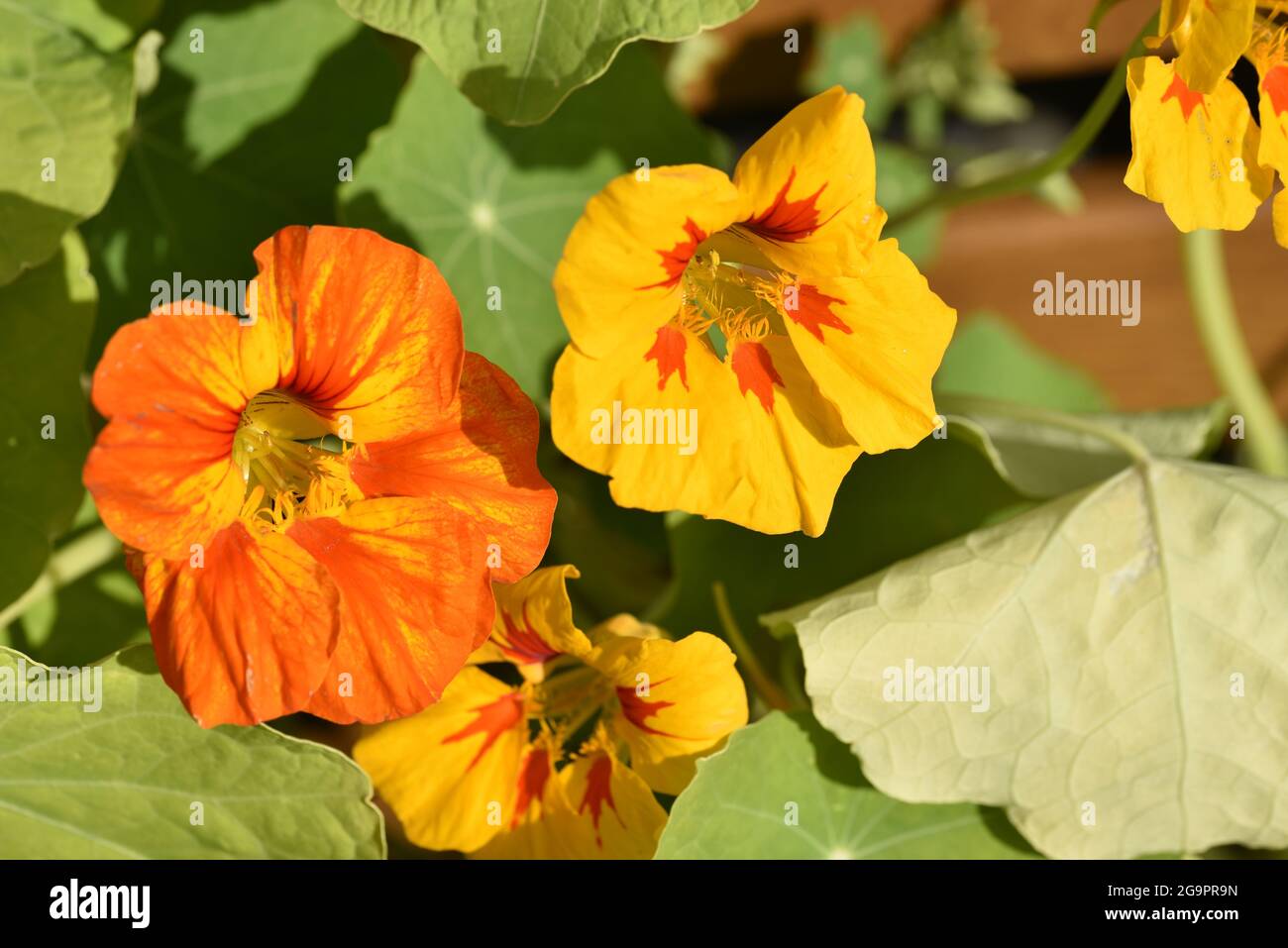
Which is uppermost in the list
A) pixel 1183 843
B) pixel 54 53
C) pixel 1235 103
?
pixel 54 53

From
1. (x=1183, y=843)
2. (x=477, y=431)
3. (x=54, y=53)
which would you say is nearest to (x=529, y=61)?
(x=477, y=431)

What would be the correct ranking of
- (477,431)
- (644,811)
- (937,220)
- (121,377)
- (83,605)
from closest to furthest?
(121,377) < (477,431) < (644,811) < (83,605) < (937,220)

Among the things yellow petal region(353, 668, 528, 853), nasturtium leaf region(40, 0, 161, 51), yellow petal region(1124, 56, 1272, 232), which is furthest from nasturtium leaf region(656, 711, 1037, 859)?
nasturtium leaf region(40, 0, 161, 51)

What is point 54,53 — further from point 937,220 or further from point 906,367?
point 937,220

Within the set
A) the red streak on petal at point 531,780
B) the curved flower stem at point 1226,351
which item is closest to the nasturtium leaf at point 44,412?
the red streak on petal at point 531,780

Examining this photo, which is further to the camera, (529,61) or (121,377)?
(529,61)

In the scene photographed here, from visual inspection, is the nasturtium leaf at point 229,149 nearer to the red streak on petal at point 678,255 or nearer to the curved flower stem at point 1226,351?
the red streak on petal at point 678,255
